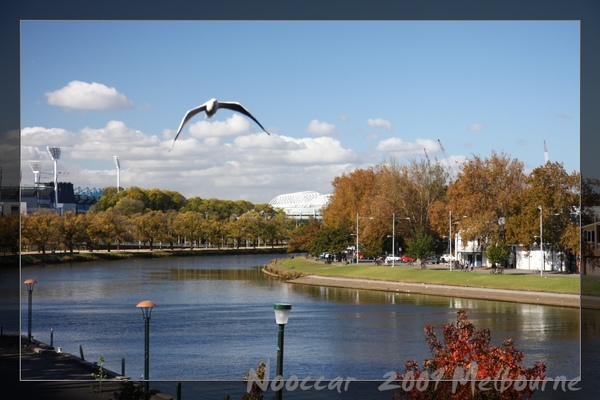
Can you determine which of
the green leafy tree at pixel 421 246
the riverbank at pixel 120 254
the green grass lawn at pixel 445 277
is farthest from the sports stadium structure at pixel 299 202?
the green leafy tree at pixel 421 246

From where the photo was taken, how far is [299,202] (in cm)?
1430

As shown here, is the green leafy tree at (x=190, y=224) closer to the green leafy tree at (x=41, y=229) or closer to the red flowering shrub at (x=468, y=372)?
the green leafy tree at (x=41, y=229)

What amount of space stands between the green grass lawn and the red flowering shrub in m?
17.5

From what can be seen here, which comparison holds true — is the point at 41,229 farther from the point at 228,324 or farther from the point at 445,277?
the point at 445,277

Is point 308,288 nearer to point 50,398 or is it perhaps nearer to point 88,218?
point 88,218

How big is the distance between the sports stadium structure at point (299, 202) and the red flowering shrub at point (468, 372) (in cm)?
471

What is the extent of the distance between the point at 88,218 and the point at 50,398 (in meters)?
4.06

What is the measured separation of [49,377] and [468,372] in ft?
21.7

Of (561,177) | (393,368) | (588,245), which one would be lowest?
(393,368)

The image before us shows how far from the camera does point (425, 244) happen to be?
33906 mm

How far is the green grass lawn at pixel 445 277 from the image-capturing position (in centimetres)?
2727

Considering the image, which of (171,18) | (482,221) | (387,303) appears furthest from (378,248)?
(171,18)

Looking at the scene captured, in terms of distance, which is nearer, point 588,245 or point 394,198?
point 394,198

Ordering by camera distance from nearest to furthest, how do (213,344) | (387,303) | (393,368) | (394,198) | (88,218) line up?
(88,218) < (393,368) < (213,344) < (394,198) < (387,303)
